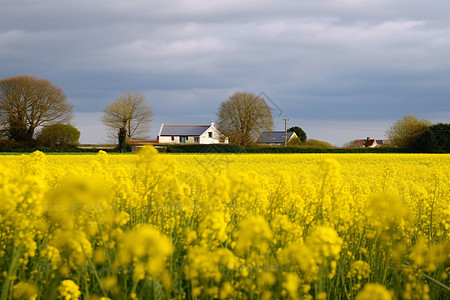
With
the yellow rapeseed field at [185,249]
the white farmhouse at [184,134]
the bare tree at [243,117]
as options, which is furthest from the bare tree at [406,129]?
the yellow rapeseed field at [185,249]

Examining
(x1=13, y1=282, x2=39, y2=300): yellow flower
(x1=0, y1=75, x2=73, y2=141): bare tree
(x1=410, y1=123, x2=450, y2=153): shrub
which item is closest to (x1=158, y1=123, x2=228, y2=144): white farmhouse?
(x1=0, y1=75, x2=73, y2=141): bare tree

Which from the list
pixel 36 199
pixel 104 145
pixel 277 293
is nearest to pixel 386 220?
pixel 277 293

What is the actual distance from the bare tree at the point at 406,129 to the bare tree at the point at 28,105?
43.1m

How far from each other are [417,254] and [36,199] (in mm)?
3319

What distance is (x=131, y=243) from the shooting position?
2.26 m

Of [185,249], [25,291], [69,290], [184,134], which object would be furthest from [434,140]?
[25,291]

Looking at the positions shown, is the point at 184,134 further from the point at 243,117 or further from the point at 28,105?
the point at 28,105

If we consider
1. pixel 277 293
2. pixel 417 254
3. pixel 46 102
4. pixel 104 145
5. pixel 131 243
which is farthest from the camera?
pixel 46 102

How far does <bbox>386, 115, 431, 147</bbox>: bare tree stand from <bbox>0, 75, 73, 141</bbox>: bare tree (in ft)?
141

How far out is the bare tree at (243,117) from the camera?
5588 cm

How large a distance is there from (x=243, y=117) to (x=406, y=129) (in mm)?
22380

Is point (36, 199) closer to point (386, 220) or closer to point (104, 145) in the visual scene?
point (386, 220)

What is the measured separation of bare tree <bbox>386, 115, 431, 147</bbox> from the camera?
179ft

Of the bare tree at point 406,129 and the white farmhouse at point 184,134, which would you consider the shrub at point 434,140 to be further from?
the white farmhouse at point 184,134
